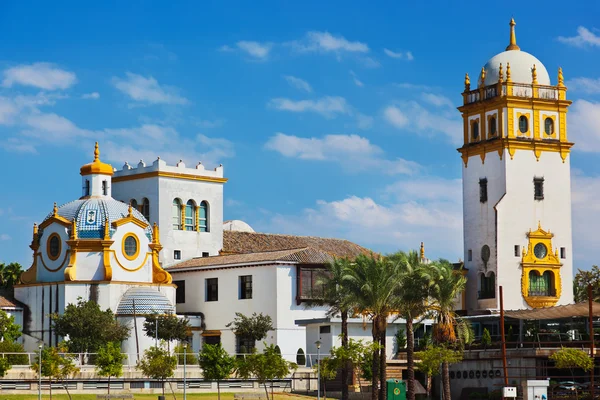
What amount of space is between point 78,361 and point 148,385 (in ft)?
18.1

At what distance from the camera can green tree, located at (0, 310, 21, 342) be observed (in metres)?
73.1

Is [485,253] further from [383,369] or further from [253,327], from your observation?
[383,369]

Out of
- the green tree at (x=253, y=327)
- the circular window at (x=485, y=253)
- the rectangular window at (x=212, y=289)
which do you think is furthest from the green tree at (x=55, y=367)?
the circular window at (x=485, y=253)

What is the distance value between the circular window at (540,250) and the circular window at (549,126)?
755 cm

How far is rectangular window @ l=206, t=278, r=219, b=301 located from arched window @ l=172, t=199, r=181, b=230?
7373 mm

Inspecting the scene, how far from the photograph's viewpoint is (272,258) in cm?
7812

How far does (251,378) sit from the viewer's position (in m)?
69.1

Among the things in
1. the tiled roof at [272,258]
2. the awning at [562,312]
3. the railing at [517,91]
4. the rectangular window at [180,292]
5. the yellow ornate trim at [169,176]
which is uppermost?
the railing at [517,91]

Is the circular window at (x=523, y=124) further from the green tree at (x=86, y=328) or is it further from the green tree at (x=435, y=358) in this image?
the green tree at (x=86, y=328)

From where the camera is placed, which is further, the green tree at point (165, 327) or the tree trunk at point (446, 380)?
the green tree at point (165, 327)

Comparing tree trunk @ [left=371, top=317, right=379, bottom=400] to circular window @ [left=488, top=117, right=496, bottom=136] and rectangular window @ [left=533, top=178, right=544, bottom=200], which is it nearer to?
rectangular window @ [left=533, top=178, right=544, bottom=200]

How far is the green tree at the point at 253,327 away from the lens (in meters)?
75.7

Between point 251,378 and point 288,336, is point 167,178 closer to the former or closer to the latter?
point 288,336

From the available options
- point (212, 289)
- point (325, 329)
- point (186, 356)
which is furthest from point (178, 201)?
point (186, 356)
